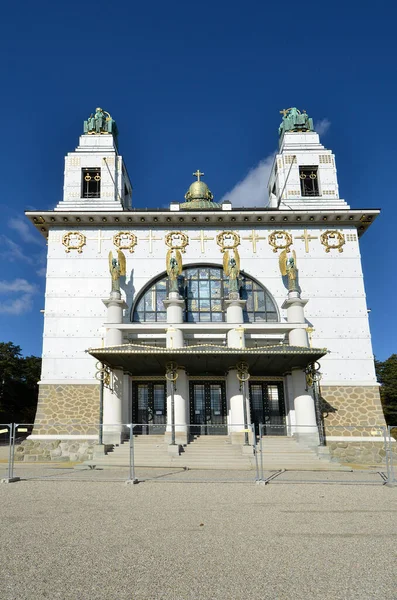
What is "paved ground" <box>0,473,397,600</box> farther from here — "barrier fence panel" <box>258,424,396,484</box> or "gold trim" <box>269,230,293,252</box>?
"gold trim" <box>269,230,293,252</box>

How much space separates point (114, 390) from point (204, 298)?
296 inches

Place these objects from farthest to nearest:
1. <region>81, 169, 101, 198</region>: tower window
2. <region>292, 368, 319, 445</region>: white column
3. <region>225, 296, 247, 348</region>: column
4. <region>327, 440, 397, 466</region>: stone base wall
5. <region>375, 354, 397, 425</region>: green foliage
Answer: <region>375, 354, 397, 425</region>: green foliage, <region>81, 169, 101, 198</region>: tower window, <region>225, 296, 247, 348</region>: column, <region>327, 440, 397, 466</region>: stone base wall, <region>292, 368, 319, 445</region>: white column

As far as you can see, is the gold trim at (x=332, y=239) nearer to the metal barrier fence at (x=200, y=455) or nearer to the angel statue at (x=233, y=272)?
the angel statue at (x=233, y=272)

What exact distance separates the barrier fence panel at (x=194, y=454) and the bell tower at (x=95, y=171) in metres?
14.2

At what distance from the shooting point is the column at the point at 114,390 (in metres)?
21.8

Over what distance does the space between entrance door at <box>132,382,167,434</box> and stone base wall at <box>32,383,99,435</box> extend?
2056mm

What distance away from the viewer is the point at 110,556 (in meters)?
5.79

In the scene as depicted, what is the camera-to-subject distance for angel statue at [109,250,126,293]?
24.7 meters

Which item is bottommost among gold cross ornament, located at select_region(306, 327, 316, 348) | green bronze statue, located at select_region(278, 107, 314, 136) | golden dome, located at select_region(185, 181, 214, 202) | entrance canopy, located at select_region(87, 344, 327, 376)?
entrance canopy, located at select_region(87, 344, 327, 376)

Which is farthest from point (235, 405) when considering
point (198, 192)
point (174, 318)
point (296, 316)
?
point (198, 192)

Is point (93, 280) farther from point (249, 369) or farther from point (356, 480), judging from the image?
point (356, 480)

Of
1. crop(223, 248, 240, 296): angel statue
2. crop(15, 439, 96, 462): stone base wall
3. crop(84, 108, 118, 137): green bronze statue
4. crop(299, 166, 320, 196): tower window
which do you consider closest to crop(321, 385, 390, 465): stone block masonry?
crop(223, 248, 240, 296): angel statue

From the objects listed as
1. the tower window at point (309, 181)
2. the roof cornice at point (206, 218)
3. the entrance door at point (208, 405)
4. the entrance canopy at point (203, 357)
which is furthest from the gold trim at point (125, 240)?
the tower window at point (309, 181)

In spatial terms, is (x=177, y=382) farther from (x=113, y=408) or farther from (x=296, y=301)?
(x=296, y=301)
